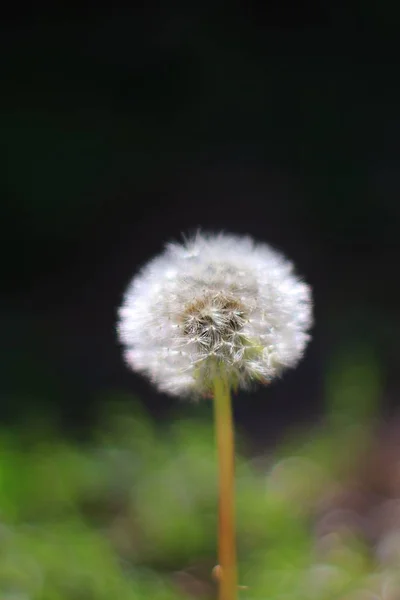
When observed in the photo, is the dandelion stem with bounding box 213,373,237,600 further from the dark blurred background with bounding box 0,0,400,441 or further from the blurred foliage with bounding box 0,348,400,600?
the dark blurred background with bounding box 0,0,400,441

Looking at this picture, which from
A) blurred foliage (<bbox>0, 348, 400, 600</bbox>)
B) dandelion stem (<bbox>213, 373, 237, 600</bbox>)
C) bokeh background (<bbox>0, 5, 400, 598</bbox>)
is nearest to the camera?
dandelion stem (<bbox>213, 373, 237, 600</bbox>)

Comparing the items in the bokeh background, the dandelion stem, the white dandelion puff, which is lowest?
the dandelion stem

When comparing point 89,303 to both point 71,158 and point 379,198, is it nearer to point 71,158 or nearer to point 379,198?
point 71,158

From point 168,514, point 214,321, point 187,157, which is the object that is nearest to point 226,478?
point 214,321

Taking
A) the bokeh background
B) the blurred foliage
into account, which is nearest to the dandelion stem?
the blurred foliage

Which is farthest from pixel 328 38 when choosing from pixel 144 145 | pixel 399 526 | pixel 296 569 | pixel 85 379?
pixel 296 569

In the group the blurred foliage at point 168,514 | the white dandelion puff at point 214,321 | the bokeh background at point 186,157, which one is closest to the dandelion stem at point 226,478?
the white dandelion puff at point 214,321

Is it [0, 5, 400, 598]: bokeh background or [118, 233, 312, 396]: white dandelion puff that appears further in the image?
[0, 5, 400, 598]: bokeh background
